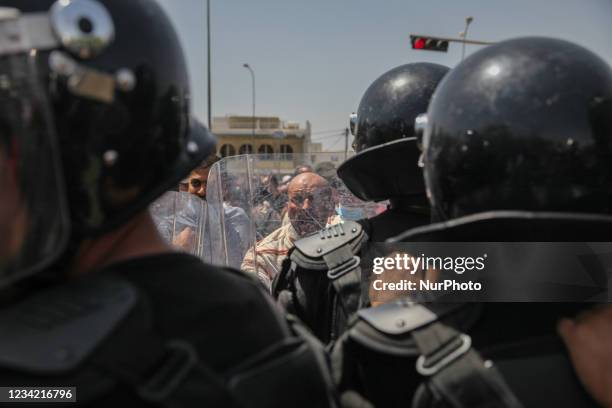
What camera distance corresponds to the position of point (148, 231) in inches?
48.4

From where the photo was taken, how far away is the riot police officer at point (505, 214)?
1141 mm

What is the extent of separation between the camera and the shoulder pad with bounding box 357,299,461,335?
1.29 meters

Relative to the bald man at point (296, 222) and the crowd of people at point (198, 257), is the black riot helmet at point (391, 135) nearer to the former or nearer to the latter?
the bald man at point (296, 222)

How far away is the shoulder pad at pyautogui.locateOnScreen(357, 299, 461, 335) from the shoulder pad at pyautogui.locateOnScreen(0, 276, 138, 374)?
649 mm

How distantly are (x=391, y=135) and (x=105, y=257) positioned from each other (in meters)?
1.65

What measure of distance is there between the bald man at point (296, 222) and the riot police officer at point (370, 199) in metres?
0.59

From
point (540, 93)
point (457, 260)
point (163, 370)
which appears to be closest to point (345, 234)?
point (457, 260)

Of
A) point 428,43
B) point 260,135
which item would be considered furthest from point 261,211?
point 260,135

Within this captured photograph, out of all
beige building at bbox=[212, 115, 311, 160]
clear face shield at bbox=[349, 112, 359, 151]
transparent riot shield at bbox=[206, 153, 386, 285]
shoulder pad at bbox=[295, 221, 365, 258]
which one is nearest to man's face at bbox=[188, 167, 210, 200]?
transparent riot shield at bbox=[206, 153, 386, 285]

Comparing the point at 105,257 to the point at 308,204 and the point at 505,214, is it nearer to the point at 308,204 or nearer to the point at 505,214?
the point at 505,214

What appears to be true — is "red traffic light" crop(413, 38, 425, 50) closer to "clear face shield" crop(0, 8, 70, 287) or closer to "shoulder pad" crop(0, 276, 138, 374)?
"clear face shield" crop(0, 8, 70, 287)

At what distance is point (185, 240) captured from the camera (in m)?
2.92

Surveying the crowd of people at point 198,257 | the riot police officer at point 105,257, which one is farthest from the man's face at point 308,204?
the riot police officer at point 105,257

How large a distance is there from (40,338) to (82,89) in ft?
1.65
